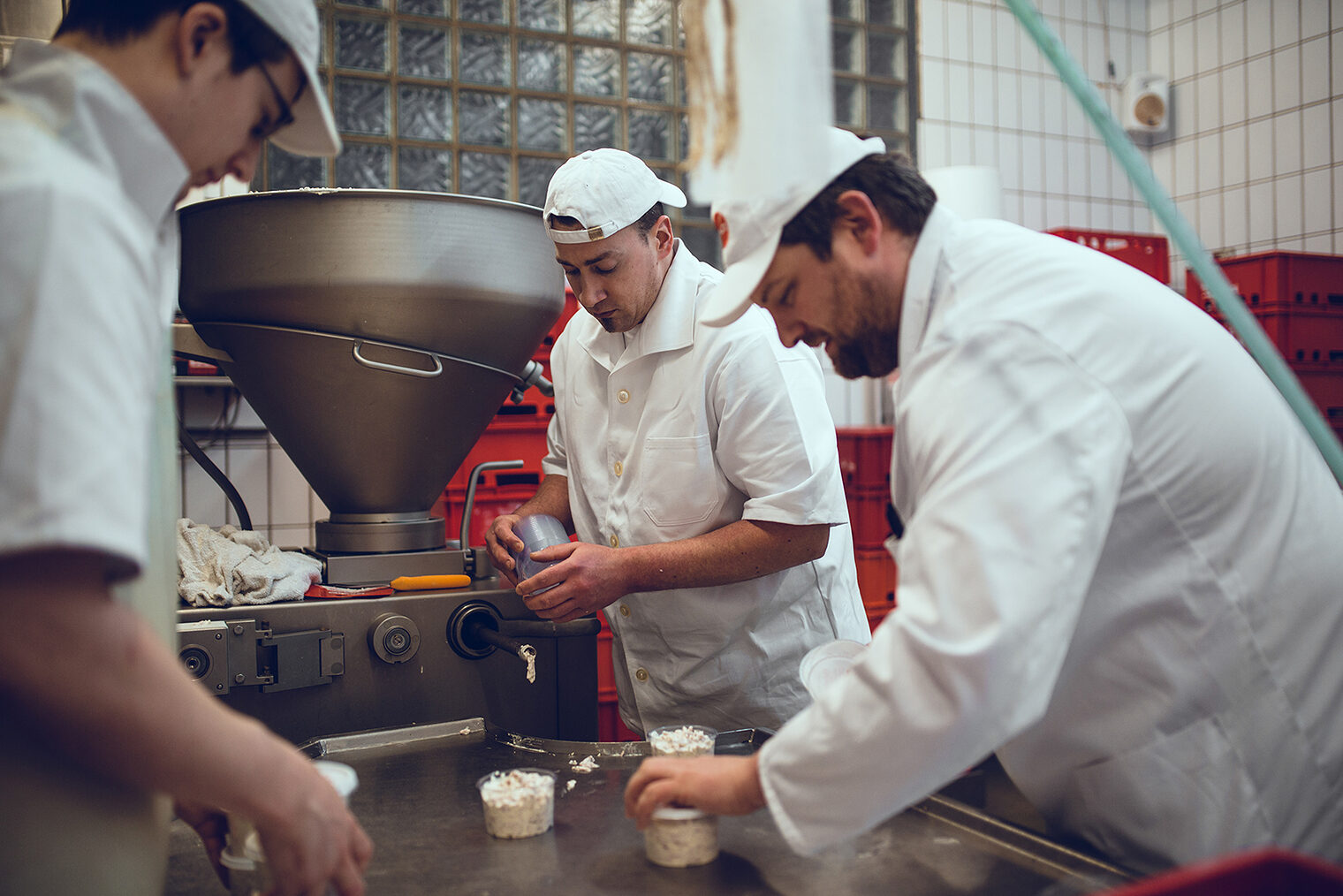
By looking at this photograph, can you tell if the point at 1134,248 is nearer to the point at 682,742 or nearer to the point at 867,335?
the point at 867,335

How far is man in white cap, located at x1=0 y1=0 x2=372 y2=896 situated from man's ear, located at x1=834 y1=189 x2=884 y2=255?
1.69 ft

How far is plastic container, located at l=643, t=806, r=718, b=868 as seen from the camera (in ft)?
3.22

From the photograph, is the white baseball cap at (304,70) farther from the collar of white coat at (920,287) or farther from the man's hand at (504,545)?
the man's hand at (504,545)

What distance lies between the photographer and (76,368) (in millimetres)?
567

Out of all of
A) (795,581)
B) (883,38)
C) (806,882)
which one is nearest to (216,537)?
(795,581)

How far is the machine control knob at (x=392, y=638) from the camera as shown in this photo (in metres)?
1.50

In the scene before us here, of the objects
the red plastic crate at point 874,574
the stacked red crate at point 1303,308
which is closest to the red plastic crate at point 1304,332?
the stacked red crate at point 1303,308

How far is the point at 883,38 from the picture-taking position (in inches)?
155

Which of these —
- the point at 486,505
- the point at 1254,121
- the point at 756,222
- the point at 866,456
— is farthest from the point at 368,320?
the point at 1254,121

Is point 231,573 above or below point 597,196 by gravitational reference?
below

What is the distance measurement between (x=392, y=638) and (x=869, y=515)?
6.23 ft

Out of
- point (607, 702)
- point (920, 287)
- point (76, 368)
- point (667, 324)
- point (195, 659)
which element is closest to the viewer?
point (76, 368)

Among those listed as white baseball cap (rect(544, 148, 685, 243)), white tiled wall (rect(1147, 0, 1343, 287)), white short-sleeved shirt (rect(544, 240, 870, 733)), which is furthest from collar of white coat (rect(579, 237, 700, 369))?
white tiled wall (rect(1147, 0, 1343, 287))

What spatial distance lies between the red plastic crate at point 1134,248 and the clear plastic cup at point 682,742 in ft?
9.37
